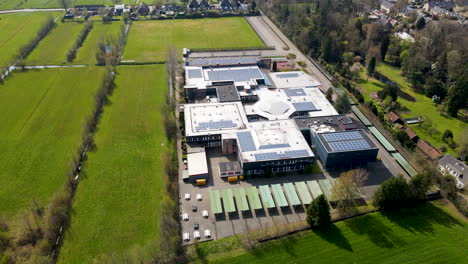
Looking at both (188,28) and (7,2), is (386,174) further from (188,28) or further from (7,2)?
(7,2)

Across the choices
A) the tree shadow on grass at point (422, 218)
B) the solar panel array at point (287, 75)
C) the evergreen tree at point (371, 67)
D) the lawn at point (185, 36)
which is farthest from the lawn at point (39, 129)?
the evergreen tree at point (371, 67)

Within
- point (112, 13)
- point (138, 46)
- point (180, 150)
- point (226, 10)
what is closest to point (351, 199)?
point (180, 150)

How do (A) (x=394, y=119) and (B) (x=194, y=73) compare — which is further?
(B) (x=194, y=73)

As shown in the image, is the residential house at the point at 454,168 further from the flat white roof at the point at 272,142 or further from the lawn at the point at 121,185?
the lawn at the point at 121,185

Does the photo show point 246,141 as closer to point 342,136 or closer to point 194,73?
point 342,136

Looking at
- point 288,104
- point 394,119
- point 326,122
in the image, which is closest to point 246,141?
point 326,122

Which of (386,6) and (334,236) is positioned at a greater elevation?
(386,6)
